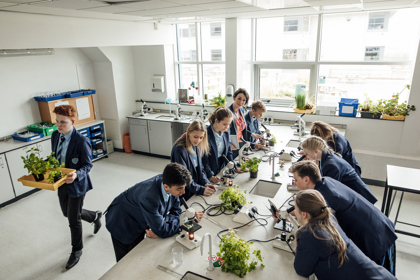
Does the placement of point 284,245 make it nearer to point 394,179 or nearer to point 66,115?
point 394,179

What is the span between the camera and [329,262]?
170 cm

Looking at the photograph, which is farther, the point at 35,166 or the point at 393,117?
the point at 393,117

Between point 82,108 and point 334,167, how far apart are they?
17.4ft

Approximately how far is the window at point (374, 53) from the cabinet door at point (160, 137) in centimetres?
404

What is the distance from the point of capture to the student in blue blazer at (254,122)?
4375mm

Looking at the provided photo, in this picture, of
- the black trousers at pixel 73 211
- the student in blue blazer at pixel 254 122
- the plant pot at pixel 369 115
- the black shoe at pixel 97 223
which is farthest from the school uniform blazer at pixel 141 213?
the plant pot at pixel 369 115

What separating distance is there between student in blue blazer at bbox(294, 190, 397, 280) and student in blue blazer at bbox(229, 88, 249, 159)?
223 cm

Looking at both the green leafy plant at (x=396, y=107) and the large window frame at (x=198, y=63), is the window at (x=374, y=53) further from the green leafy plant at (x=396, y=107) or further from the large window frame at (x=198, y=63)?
the large window frame at (x=198, y=63)

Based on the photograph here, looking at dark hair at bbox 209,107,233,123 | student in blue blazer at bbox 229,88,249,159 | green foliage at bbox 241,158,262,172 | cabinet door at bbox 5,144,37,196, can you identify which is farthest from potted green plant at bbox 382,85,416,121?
cabinet door at bbox 5,144,37,196

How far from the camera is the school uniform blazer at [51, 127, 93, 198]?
3082mm

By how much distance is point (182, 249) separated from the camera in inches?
83.3

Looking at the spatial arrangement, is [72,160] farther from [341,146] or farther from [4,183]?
[341,146]

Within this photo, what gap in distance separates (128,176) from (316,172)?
13.7 feet

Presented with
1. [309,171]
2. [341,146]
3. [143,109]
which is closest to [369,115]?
[341,146]
